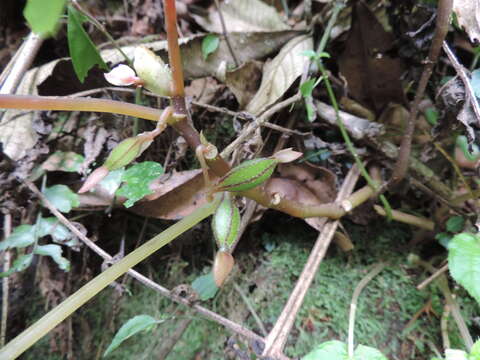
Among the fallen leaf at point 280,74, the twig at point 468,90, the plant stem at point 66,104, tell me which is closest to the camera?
the plant stem at point 66,104

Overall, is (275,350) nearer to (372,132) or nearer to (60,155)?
(372,132)

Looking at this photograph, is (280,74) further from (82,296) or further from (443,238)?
(82,296)

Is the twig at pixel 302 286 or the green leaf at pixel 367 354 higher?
the green leaf at pixel 367 354

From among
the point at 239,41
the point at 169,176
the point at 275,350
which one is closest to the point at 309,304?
the point at 275,350

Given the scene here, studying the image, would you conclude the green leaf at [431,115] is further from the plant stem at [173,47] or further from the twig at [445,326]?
the plant stem at [173,47]

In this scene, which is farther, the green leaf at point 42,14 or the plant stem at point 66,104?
the plant stem at point 66,104

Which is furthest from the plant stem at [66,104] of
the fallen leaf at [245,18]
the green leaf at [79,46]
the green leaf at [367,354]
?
the fallen leaf at [245,18]
